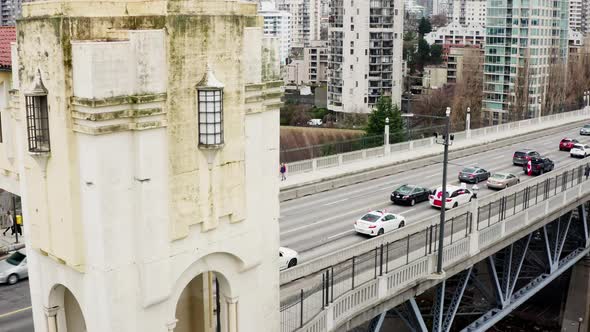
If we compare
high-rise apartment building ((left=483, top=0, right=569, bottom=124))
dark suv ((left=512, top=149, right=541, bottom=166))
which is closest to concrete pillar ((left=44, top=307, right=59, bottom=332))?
dark suv ((left=512, top=149, right=541, bottom=166))

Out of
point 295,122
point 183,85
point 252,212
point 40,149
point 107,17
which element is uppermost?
point 107,17

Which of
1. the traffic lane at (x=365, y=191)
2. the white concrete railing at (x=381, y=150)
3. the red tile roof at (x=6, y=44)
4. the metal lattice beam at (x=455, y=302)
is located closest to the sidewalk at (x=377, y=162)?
the white concrete railing at (x=381, y=150)

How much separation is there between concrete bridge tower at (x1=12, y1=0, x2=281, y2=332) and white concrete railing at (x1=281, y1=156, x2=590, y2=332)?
4772 mm

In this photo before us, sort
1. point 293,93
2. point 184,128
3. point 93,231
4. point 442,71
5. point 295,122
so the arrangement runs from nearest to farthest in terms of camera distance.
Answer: point 93,231, point 184,128, point 295,122, point 442,71, point 293,93

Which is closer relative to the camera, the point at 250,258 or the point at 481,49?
the point at 250,258

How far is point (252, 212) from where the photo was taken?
44.6 ft

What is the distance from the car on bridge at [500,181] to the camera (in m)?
38.6

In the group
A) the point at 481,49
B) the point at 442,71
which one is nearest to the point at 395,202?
the point at 481,49

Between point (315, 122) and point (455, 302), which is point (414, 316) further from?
point (315, 122)

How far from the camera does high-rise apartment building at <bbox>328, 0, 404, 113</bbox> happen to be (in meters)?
98.5

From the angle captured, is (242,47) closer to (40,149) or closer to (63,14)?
(63,14)

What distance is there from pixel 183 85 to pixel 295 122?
9657 centimetres

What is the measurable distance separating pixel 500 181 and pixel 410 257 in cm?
1851

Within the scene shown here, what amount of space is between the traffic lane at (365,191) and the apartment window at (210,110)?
17.1m
